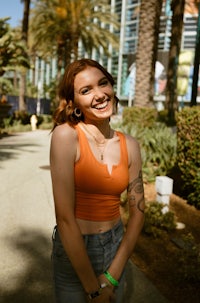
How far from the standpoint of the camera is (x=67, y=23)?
83.5 feet

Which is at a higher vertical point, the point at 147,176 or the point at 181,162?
the point at 181,162

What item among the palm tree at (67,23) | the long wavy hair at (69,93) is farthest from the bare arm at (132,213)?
the palm tree at (67,23)

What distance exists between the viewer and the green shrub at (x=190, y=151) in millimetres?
5652

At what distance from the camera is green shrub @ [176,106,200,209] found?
5652 mm

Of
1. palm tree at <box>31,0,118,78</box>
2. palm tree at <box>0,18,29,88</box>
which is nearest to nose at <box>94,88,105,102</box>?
palm tree at <box>0,18,29,88</box>

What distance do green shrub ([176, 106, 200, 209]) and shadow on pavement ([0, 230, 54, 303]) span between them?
2.82 meters

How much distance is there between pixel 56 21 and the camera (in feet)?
82.4

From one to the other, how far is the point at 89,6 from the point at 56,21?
288cm

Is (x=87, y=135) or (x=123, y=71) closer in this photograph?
(x=87, y=135)

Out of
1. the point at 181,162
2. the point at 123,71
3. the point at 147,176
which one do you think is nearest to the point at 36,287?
the point at 181,162

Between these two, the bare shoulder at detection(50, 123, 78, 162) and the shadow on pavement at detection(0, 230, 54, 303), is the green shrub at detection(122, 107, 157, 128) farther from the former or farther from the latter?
the bare shoulder at detection(50, 123, 78, 162)

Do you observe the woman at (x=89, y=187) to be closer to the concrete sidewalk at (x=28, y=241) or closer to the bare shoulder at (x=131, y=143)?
the bare shoulder at (x=131, y=143)

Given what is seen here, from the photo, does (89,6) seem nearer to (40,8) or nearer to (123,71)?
(40,8)

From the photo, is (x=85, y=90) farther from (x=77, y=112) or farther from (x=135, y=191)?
(x=135, y=191)
